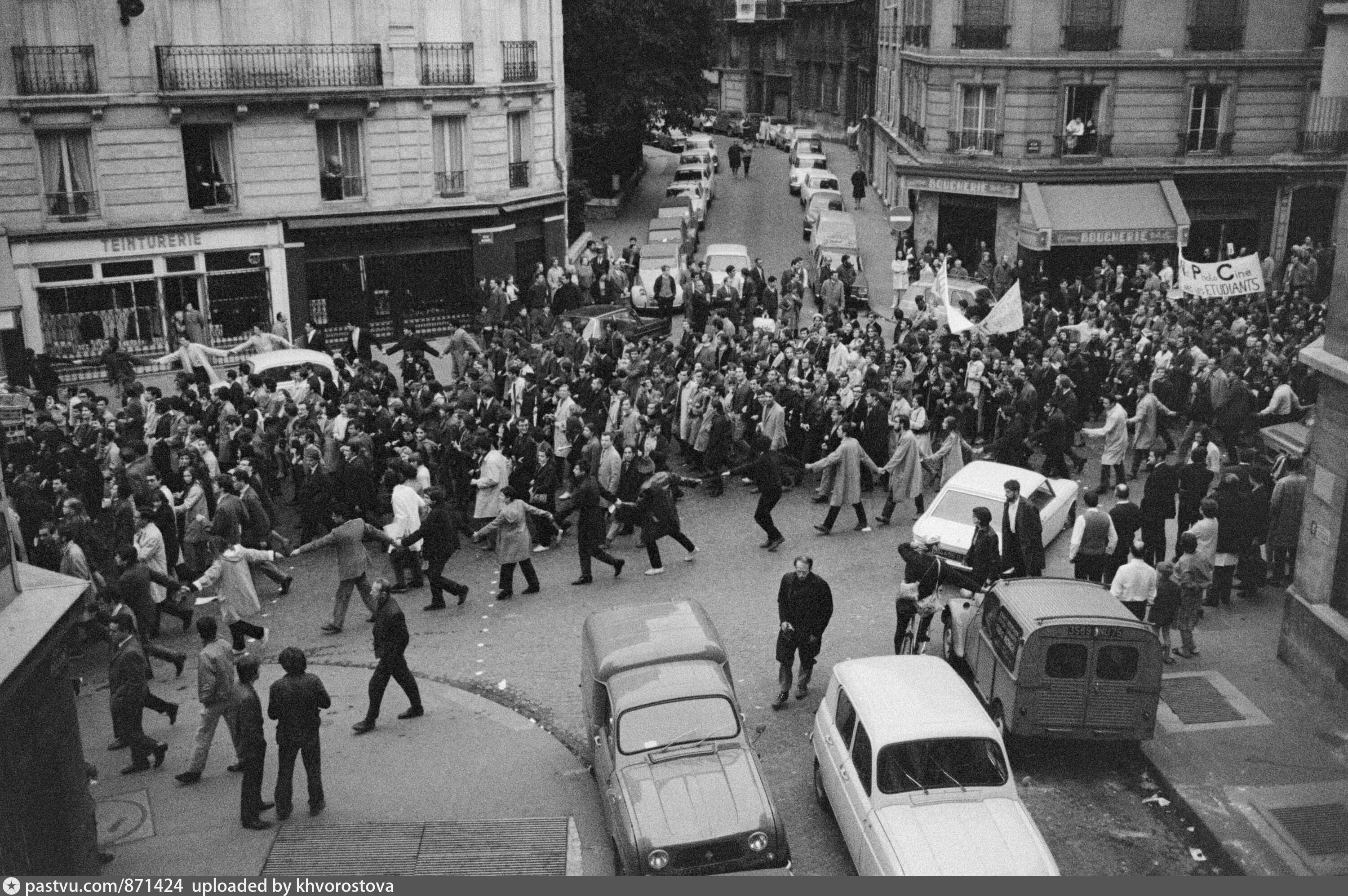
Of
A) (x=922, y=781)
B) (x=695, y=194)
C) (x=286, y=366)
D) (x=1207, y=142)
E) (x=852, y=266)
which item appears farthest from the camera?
(x=695, y=194)

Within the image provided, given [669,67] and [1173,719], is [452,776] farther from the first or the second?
[669,67]

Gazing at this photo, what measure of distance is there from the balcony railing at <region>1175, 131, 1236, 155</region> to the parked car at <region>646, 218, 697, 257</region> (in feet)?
49.0

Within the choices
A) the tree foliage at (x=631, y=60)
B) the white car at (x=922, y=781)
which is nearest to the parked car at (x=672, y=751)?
the white car at (x=922, y=781)

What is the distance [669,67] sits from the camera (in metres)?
50.0

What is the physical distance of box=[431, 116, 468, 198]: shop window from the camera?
36.3m

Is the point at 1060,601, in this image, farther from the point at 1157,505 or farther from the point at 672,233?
the point at 672,233

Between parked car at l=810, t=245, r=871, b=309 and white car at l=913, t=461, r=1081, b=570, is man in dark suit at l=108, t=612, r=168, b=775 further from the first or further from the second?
parked car at l=810, t=245, r=871, b=309

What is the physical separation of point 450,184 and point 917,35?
684 inches

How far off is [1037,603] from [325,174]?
26.6 meters

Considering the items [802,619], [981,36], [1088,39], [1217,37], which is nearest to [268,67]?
[981,36]

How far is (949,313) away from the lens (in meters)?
26.3

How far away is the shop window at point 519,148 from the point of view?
37938 mm

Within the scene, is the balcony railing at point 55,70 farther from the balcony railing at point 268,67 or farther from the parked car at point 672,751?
the parked car at point 672,751

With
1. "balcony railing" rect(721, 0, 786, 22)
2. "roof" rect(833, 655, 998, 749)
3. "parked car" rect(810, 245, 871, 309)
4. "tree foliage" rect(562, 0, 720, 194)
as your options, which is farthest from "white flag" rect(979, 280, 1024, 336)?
"balcony railing" rect(721, 0, 786, 22)
